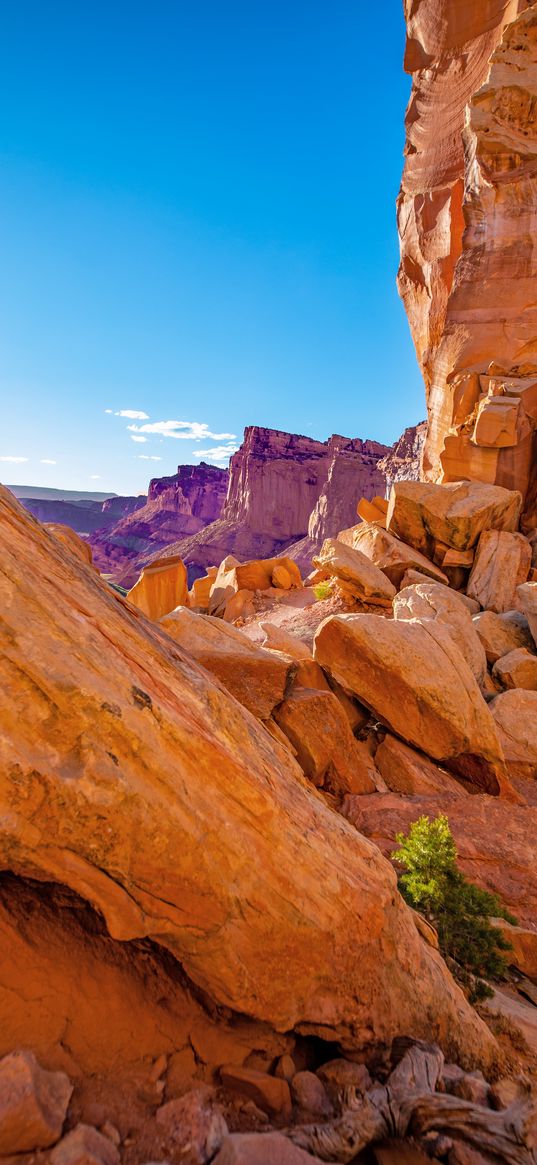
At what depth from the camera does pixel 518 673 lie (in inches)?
635

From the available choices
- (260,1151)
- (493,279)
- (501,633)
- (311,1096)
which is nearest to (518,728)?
(501,633)

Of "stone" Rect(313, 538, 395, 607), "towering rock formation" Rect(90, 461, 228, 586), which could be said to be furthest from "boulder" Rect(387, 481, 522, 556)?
"towering rock formation" Rect(90, 461, 228, 586)

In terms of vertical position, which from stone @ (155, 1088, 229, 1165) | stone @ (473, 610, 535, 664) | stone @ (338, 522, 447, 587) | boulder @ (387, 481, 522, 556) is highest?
boulder @ (387, 481, 522, 556)

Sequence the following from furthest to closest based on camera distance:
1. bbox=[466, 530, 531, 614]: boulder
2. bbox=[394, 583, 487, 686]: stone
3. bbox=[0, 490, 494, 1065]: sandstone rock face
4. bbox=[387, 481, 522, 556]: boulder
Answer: bbox=[387, 481, 522, 556]: boulder
bbox=[466, 530, 531, 614]: boulder
bbox=[394, 583, 487, 686]: stone
bbox=[0, 490, 494, 1065]: sandstone rock face

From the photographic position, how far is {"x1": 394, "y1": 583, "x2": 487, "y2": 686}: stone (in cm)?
1535

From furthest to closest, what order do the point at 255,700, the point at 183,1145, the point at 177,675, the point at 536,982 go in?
the point at 255,700, the point at 536,982, the point at 177,675, the point at 183,1145

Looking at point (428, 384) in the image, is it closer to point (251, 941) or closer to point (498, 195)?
point (498, 195)

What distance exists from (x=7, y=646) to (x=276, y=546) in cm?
9594

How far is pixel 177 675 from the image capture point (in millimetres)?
6121

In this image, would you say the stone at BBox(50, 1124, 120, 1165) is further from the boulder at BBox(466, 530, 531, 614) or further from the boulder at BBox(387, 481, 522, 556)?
the boulder at BBox(387, 481, 522, 556)

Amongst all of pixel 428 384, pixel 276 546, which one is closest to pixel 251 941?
pixel 428 384

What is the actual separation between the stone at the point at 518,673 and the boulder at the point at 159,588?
15.3 meters

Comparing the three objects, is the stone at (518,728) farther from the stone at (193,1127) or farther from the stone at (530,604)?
the stone at (193,1127)

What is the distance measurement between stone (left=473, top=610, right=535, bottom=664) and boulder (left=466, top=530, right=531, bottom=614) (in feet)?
6.32
